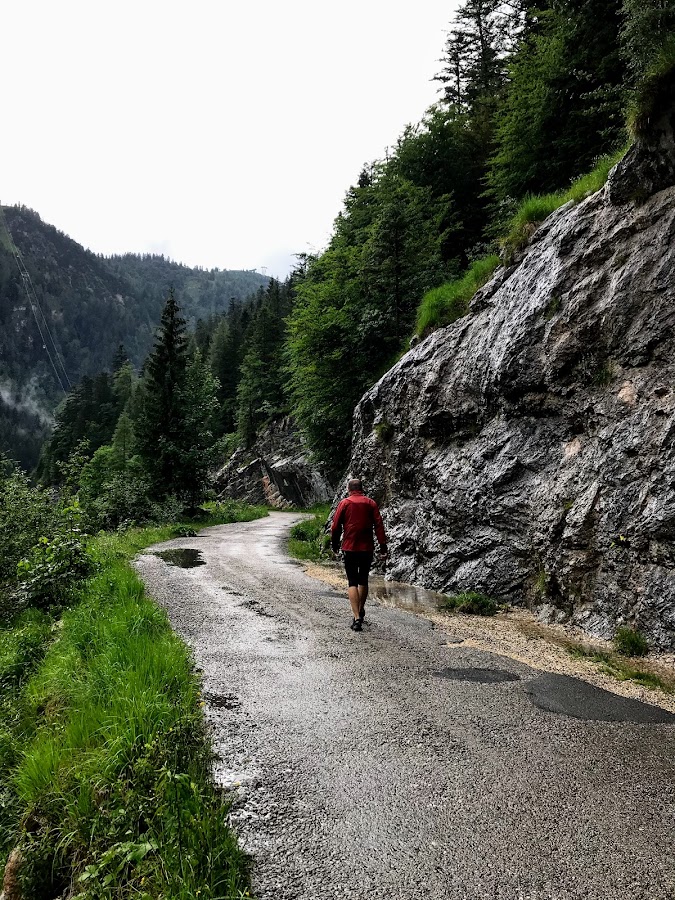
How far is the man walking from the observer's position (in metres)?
7.86

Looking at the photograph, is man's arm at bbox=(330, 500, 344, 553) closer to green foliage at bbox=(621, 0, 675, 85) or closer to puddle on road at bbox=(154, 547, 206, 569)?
puddle on road at bbox=(154, 547, 206, 569)

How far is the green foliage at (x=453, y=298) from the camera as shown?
13.8 metres

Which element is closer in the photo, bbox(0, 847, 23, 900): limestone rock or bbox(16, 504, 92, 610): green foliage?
bbox(0, 847, 23, 900): limestone rock

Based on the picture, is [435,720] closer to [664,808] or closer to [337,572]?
[664,808]

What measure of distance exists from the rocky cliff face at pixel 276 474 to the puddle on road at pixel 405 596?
25582 mm

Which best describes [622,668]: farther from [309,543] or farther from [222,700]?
[309,543]

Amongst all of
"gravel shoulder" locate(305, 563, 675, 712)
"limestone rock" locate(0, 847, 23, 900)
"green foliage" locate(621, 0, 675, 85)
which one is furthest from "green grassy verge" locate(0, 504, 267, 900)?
"green foliage" locate(621, 0, 675, 85)

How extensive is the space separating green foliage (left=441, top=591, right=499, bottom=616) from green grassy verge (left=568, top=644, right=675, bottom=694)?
2064mm

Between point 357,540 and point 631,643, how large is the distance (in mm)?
3927

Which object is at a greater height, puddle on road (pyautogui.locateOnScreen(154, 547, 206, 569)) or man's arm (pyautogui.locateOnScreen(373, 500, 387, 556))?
man's arm (pyautogui.locateOnScreen(373, 500, 387, 556))

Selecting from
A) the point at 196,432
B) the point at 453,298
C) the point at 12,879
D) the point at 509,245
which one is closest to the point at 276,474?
the point at 196,432

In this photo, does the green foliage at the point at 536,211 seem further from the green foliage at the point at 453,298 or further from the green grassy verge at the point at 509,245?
the green foliage at the point at 453,298

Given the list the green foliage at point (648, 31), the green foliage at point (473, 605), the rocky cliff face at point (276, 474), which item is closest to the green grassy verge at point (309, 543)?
the green foliage at point (473, 605)

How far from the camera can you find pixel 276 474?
154 feet
